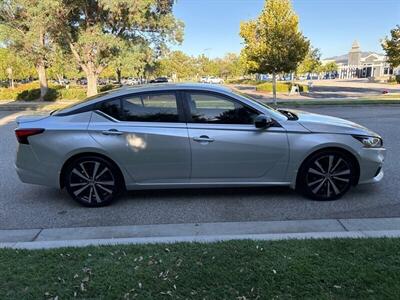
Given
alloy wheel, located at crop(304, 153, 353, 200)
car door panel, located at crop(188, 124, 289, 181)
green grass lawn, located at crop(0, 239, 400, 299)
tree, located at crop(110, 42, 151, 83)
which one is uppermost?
tree, located at crop(110, 42, 151, 83)

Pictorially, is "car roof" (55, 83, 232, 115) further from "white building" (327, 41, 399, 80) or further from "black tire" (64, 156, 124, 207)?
"white building" (327, 41, 399, 80)

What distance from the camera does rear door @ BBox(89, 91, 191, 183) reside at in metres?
5.11

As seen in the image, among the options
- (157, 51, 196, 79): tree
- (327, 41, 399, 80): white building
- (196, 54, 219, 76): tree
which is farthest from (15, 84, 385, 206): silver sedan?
(327, 41, 399, 80): white building

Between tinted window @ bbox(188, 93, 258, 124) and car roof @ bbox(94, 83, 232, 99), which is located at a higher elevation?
car roof @ bbox(94, 83, 232, 99)

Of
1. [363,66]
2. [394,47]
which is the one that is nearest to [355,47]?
[363,66]

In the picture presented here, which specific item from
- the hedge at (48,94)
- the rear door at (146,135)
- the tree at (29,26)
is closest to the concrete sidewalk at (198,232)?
the rear door at (146,135)

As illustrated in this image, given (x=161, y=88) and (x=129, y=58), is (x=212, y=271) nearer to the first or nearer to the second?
(x=161, y=88)

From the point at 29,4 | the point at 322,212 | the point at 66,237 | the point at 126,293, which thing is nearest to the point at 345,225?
the point at 322,212

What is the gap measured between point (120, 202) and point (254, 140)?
76.8 inches

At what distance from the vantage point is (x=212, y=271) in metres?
3.23

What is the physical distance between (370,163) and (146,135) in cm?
285

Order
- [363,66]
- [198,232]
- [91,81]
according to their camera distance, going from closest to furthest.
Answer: [198,232] → [91,81] → [363,66]

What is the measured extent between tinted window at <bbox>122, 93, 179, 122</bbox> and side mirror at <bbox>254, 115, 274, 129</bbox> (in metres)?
0.99

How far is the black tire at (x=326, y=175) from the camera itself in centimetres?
525
